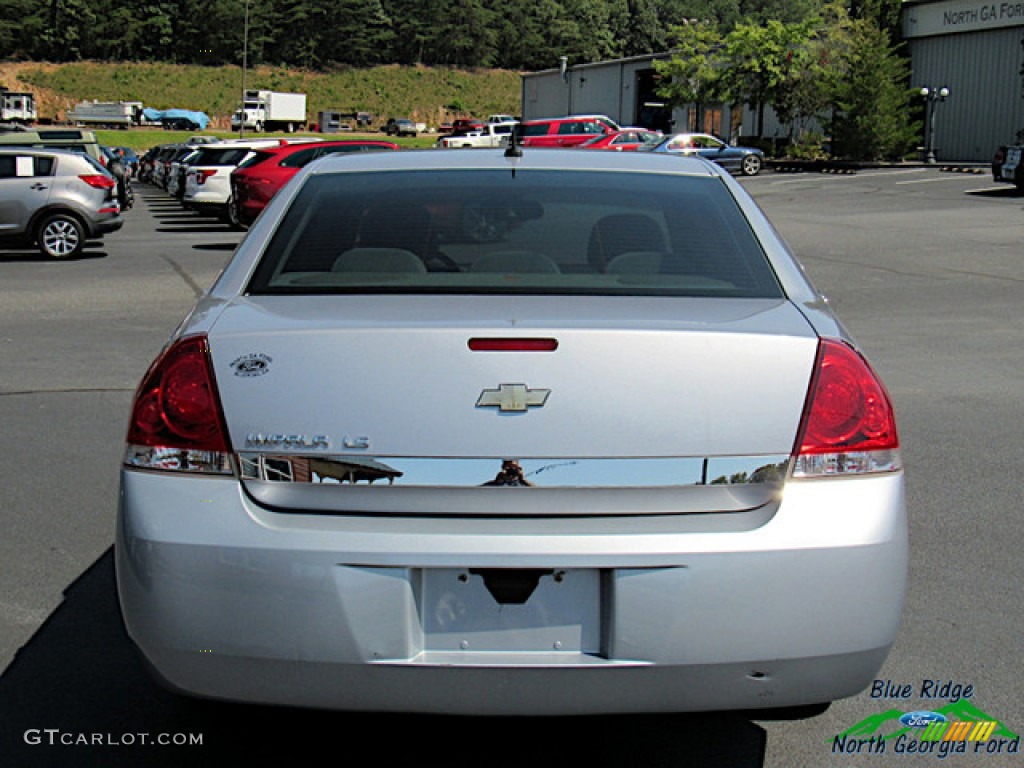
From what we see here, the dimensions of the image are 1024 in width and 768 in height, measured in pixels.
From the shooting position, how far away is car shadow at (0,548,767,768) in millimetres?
3354

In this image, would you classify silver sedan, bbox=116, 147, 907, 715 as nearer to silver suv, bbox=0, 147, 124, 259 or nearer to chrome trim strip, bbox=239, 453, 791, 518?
chrome trim strip, bbox=239, 453, 791, 518

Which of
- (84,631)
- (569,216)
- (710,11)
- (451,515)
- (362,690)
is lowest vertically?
(84,631)

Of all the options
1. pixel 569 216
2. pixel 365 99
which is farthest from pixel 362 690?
pixel 365 99

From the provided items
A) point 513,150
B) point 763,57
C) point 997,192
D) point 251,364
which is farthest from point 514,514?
point 763,57

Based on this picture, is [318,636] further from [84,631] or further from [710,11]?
[710,11]

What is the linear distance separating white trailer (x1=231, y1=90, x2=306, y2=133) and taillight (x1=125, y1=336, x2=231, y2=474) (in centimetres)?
10505

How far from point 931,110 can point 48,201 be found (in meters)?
42.4

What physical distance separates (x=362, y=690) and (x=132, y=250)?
62.7ft

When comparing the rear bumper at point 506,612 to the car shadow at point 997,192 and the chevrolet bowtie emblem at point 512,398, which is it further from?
the car shadow at point 997,192

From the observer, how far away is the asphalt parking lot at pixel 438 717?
11.2ft

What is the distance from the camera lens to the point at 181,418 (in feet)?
9.59

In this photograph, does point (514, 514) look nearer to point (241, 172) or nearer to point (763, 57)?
point (241, 172)

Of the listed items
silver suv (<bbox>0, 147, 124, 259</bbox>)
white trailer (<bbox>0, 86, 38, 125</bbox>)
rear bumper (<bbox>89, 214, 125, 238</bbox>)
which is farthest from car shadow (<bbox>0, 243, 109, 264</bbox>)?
white trailer (<bbox>0, 86, 38, 125</bbox>)

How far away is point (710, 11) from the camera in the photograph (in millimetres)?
169750
